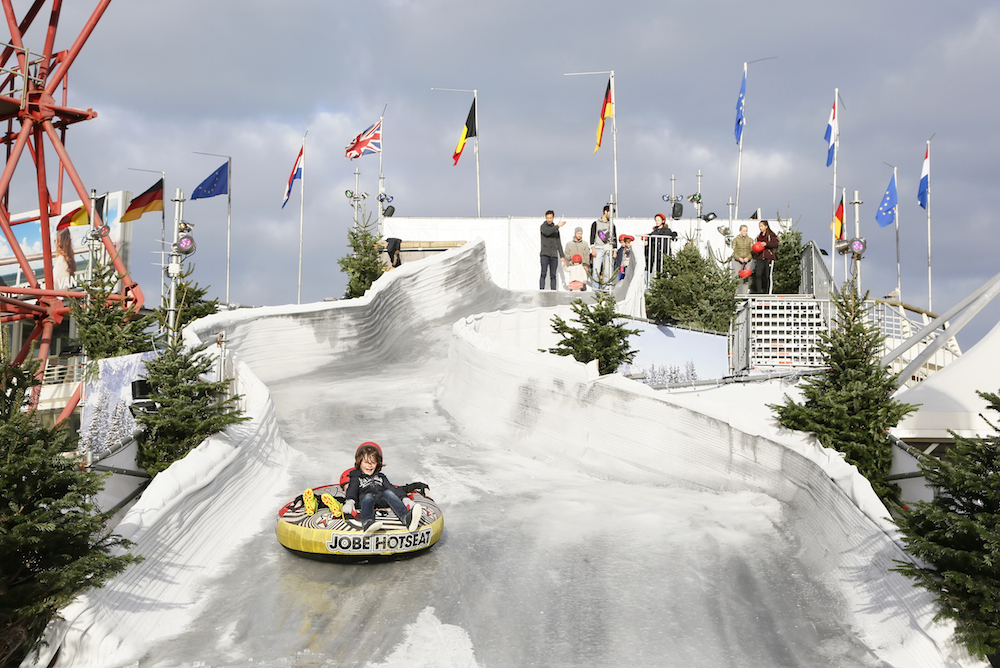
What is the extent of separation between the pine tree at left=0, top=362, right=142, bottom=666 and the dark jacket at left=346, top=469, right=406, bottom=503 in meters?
3.18

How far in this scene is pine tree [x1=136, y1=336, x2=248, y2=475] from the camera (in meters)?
12.4

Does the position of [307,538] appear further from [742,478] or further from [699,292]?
[699,292]

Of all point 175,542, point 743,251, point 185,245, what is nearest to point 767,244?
point 743,251

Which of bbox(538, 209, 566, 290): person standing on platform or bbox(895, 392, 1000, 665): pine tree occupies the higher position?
bbox(538, 209, 566, 290): person standing on platform

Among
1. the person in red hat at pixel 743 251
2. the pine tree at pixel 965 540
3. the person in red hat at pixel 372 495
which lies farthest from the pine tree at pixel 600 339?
the pine tree at pixel 965 540

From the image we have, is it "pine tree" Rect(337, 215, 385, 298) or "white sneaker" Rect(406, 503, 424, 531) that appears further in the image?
"pine tree" Rect(337, 215, 385, 298)

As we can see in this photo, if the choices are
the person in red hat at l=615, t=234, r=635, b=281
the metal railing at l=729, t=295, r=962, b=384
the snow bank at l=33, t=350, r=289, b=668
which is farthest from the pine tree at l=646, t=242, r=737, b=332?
the snow bank at l=33, t=350, r=289, b=668

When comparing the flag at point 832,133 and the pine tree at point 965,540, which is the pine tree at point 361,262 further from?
the pine tree at point 965,540

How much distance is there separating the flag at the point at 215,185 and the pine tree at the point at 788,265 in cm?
1953

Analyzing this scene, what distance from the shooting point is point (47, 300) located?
96.1ft

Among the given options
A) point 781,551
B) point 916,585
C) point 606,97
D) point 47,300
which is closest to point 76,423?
point 47,300

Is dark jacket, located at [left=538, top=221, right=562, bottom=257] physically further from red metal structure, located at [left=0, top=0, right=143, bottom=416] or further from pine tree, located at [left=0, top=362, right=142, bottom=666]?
pine tree, located at [left=0, top=362, right=142, bottom=666]

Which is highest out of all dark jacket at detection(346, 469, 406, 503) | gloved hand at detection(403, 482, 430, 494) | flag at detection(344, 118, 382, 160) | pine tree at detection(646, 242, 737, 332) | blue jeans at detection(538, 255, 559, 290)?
flag at detection(344, 118, 382, 160)

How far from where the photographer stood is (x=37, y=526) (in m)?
6.82
